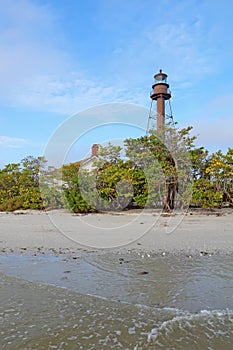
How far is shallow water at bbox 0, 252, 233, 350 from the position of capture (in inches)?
99.7

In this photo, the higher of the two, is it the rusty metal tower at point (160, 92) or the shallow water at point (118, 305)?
the rusty metal tower at point (160, 92)

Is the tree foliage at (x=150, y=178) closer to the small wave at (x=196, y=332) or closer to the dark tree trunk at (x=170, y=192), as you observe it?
the dark tree trunk at (x=170, y=192)

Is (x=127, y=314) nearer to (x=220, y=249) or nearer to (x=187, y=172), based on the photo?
(x=220, y=249)

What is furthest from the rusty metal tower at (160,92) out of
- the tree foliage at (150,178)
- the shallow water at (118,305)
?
the shallow water at (118,305)

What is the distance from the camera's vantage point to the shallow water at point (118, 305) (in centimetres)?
253

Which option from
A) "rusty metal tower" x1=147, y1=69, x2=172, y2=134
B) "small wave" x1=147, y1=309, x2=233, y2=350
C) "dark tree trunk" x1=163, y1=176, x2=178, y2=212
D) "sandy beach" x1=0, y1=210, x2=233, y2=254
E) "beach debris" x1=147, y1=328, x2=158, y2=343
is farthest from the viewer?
"rusty metal tower" x1=147, y1=69, x2=172, y2=134

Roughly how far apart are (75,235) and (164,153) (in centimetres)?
736

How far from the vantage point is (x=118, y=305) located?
127 inches

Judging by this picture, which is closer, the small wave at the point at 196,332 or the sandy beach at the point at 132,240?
the small wave at the point at 196,332

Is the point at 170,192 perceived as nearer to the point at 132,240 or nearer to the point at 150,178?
the point at 150,178

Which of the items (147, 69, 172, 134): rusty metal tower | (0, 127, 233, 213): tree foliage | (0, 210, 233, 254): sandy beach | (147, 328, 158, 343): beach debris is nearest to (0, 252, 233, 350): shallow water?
(147, 328, 158, 343): beach debris

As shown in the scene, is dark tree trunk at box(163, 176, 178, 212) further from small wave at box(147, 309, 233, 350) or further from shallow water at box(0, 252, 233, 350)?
small wave at box(147, 309, 233, 350)

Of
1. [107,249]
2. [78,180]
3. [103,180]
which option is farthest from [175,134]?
[107,249]

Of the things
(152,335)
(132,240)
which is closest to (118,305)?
(152,335)
